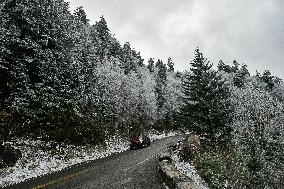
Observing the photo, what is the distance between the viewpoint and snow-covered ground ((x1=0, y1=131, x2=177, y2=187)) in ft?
55.2

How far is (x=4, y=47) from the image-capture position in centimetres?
2714

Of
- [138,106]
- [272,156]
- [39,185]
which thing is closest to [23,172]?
[39,185]

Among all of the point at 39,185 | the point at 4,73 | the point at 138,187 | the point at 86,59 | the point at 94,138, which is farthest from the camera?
the point at 86,59

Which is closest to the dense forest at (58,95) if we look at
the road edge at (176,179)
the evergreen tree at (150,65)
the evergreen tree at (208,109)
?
the evergreen tree at (208,109)

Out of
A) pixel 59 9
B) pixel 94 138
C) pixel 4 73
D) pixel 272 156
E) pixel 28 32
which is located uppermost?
pixel 59 9

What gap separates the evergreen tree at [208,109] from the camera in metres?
28.0

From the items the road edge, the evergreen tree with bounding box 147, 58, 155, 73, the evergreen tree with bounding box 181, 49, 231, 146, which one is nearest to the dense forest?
the evergreen tree with bounding box 181, 49, 231, 146

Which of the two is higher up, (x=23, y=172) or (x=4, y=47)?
(x=4, y=47)

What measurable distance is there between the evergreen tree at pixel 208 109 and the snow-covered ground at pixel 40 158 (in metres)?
8.80

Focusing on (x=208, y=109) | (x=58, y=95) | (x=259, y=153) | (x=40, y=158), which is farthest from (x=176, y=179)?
(x=58, y=95)

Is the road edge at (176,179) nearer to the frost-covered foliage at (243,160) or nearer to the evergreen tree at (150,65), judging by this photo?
the frost-covered foliage at (243,160)

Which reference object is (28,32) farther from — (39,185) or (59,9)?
(39,185)

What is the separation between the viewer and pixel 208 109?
28453mm

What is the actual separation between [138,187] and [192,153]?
7.52 meters
